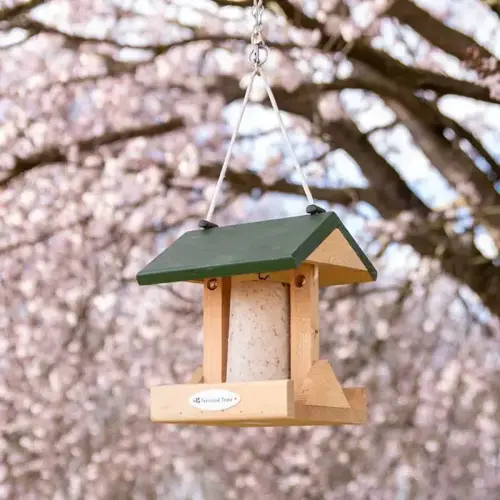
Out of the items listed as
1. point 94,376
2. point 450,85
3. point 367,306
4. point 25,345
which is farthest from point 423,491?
point 450,85

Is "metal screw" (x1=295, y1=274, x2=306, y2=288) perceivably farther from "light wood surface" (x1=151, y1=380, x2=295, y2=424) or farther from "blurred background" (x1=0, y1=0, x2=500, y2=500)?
"blurred background" (x1=0, y1=0, x2=500, y2=500)

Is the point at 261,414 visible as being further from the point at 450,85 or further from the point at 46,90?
the point at 46,90

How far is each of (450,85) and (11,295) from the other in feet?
11.5

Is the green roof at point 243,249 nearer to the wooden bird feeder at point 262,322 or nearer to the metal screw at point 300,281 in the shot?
the wooden bird feeder at point 262,322

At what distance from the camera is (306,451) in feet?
24.7

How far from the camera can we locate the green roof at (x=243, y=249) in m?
2.43

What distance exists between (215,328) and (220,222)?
4739 millimetres

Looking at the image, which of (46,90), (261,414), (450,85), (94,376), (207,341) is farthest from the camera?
(94,376)

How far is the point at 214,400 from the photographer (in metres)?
2.48

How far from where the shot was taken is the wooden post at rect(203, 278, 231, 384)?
8.95 feet

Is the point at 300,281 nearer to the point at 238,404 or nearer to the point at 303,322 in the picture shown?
the point at 303,322

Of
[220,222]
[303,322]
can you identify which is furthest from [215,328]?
[220,222]

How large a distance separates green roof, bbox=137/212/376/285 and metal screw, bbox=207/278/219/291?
0.13m

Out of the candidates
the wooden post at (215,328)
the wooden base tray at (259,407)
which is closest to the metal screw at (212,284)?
the wooden post at (215,328)
